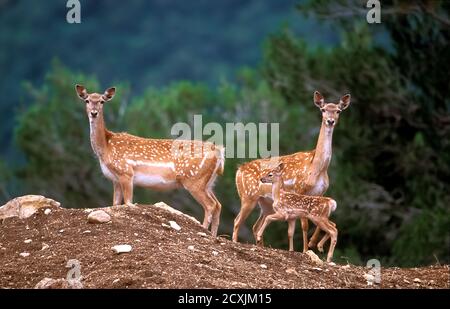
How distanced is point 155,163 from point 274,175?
4.60 ft

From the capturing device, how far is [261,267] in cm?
1266

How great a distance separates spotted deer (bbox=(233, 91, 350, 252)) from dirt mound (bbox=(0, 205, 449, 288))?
2335 mm

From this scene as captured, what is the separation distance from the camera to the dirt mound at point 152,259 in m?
12.0

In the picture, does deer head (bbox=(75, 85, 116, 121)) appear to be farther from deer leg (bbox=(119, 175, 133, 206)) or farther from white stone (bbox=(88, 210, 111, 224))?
white stone (bbox=(88, 210, 111, 224))

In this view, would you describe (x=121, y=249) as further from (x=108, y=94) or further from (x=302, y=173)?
(x=302, y=173)

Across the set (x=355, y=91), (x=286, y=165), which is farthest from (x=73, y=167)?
(x=286, y=165)

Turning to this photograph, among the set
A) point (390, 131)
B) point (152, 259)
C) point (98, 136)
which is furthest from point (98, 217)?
point (390, 131)

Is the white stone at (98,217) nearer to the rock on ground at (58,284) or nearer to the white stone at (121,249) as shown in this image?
the white stone at (121,249)

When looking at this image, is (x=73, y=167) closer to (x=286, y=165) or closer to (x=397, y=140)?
(x=397, y=140)

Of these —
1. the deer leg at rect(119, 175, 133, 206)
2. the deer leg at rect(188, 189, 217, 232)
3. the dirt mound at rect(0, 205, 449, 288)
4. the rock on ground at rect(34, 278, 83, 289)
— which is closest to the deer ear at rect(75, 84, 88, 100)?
the deer leg at rect(119, 175, 133, 206)

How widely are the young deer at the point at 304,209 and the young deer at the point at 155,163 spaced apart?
683 mm

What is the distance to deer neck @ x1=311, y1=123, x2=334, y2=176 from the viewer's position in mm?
16016

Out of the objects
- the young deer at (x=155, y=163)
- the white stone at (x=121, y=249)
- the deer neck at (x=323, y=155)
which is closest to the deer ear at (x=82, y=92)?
the young deer at (x=155, y=163)

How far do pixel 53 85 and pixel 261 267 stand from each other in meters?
33.9
